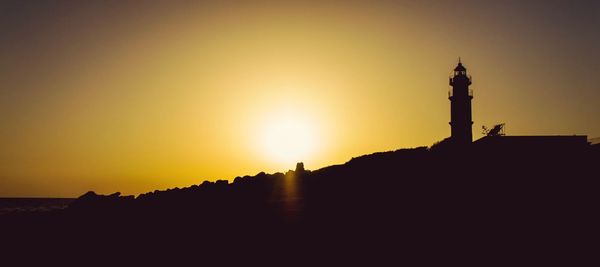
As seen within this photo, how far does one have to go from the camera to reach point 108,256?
789 inches

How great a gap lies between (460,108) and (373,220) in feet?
74.9

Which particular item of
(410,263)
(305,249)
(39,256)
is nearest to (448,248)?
(410,263)

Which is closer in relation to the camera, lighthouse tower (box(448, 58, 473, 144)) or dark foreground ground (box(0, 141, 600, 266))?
dark foreground ground (box(0, 141, 600, 266))

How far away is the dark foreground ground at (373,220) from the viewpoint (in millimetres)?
16797

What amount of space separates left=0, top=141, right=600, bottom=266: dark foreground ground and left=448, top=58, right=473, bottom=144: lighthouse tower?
7.38 m

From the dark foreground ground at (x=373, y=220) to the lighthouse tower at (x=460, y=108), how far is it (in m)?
7.38

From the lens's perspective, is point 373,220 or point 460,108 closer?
point 373,220

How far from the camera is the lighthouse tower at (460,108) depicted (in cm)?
3900

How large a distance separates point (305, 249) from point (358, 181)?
1219cm

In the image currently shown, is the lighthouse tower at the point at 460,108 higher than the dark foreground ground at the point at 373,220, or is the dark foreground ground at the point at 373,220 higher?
the lighthouse tower at the point at 460,108

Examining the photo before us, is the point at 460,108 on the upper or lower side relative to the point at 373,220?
upper

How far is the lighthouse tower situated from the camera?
39000 millimetres

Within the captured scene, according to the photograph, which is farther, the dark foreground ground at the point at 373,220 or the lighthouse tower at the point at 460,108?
the lighthouse tower at the point at 460,108

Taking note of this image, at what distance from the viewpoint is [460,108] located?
39875mm
